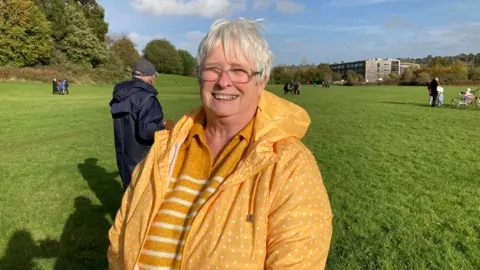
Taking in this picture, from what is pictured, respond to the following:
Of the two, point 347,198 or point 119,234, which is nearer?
point 119,234

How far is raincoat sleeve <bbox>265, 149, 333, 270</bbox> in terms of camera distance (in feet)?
5.26

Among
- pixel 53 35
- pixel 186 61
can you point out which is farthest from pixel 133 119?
pixel 186 61

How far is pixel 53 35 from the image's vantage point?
57875 millimetres

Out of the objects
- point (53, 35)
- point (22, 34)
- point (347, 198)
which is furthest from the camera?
point (53, 35)

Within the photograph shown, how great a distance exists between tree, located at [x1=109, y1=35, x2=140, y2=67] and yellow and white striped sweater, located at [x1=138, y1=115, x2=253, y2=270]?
3415 inches

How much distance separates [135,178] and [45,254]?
333cm

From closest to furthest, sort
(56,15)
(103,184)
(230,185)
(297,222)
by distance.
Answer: (297,222) → (230,185) → (103,184) → (56,15)

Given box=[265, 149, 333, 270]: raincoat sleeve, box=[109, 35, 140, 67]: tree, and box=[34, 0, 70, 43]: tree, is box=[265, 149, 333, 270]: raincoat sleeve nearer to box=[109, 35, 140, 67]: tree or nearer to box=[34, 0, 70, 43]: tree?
box=[34, 0, 70, 43]: tree

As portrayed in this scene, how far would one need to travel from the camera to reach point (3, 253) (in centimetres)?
461

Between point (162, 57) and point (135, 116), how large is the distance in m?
104

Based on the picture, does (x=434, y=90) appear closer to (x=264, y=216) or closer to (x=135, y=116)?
(x=135, y=116)

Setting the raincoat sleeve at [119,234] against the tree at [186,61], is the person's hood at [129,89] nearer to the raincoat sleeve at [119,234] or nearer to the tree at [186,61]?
the raincoat sleeve at [119,234]

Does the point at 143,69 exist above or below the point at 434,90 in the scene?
above

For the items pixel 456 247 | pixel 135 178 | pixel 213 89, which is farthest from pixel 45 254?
pixel 456 247
